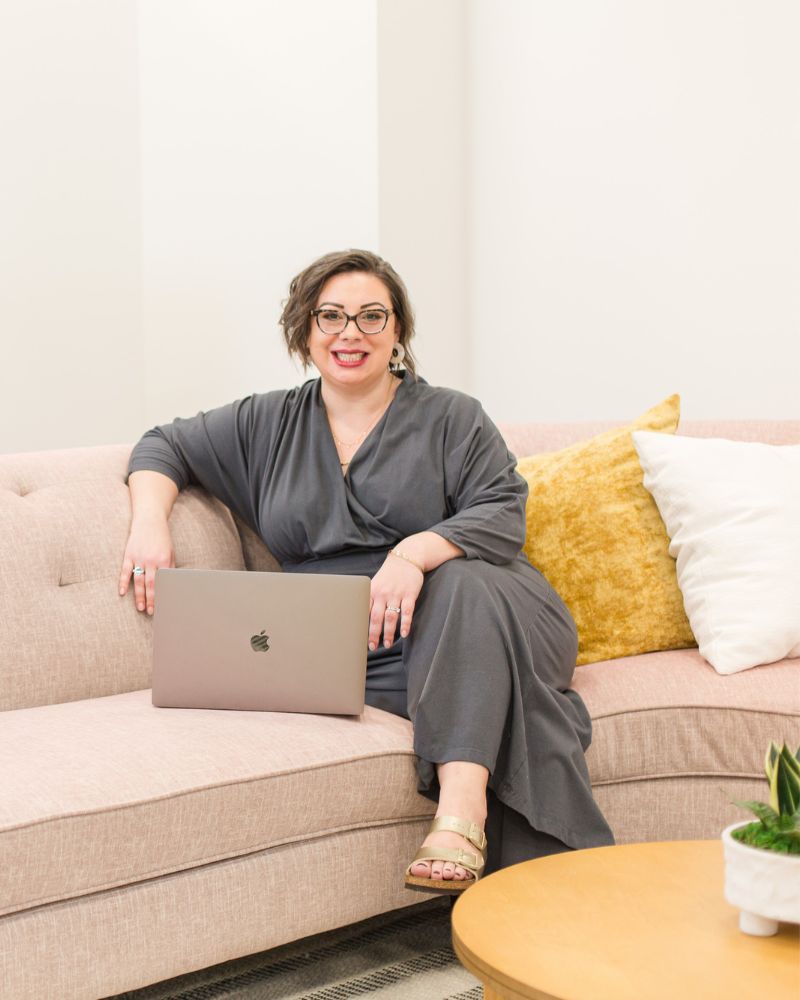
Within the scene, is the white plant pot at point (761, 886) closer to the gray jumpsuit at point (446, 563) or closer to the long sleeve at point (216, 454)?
the gray jumpsuit at point (446, 563)

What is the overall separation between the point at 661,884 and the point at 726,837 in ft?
0.57

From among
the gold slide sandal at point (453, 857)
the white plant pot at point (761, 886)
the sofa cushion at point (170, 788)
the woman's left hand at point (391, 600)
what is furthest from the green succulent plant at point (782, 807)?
the woman's left hand at point (391, 600)

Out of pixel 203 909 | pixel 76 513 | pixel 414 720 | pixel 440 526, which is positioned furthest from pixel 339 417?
pixel 203 909

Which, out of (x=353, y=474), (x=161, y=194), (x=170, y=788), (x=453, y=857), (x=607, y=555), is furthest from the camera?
(x=161, y=194)

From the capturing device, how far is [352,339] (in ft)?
7.29

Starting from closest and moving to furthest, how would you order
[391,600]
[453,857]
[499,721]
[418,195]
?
[453,857] < [499,721] < [391,600] < [418,195]

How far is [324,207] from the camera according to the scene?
3.57 m

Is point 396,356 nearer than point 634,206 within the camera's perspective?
Yes

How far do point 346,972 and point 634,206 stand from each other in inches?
87.0

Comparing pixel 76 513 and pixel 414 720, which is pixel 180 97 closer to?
pixel 76 513

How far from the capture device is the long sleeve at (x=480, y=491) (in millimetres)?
2078

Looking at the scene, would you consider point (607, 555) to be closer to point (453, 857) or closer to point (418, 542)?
point (418, 542)

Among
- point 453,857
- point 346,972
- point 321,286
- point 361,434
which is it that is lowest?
point 346,972

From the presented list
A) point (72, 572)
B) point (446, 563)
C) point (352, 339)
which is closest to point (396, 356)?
point (352, 339)
